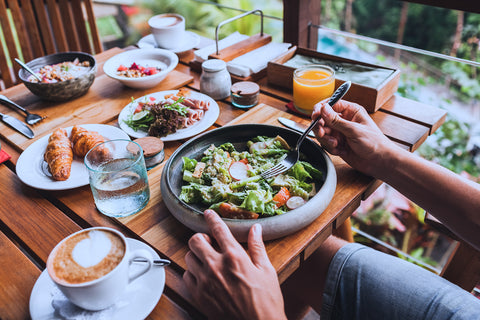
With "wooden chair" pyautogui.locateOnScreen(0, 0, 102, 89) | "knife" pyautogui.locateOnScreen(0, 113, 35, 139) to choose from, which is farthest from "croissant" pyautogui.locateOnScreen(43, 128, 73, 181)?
"wooden chair" pyautogui.locateOnScreen(0, 0, 102, 89)

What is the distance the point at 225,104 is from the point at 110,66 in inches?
28.2

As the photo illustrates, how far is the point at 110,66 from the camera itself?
2.14m

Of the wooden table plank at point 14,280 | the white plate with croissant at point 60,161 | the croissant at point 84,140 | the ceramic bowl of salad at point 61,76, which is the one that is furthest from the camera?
the ceramic bowl of salad at point 61,76

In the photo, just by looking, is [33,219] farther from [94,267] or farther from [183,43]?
[183,43]

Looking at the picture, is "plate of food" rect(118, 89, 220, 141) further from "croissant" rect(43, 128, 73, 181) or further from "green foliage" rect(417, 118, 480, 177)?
"green foliage" rect(417, 118, 480, 177)

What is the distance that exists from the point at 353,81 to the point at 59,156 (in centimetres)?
132

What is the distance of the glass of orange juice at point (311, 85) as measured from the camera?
1737mm

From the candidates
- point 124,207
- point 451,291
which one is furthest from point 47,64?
point 451,291

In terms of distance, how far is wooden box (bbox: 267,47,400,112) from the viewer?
5.78 ft

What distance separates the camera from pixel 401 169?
1289 mm

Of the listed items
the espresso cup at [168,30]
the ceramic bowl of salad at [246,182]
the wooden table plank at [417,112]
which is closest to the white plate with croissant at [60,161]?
the ceramic bowl of salad at [246,182]

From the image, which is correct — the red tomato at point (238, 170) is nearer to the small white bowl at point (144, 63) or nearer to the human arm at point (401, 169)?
the human arm at point (401, 169)

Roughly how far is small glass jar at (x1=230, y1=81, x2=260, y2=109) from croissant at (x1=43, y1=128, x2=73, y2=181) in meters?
0.76

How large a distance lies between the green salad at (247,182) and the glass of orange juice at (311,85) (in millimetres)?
408
